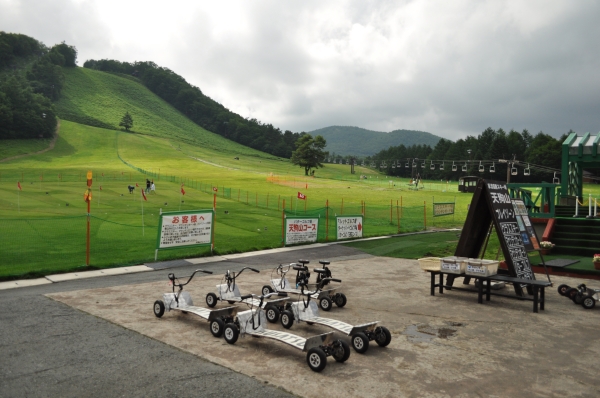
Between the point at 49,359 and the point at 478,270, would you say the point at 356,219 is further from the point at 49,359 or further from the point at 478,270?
the point at 49,359

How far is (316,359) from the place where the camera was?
25.3 feet

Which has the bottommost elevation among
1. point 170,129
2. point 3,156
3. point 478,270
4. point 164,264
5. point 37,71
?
point 164,264

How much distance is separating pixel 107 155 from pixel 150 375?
389 feet

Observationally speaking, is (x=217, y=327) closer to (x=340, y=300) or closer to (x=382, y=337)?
(x=382, y=337)

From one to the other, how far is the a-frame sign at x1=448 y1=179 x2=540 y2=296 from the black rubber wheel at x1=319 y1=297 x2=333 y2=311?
5072 mm

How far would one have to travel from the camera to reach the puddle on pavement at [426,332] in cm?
961

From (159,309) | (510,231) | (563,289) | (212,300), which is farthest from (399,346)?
(563,289)

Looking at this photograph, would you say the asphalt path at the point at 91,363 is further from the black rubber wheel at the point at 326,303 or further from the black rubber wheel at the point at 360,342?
the black rubber wheel at the point at 326,303

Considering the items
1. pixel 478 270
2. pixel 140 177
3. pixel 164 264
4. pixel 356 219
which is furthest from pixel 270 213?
pixel 140 177

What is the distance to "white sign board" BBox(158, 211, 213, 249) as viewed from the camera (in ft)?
65.3

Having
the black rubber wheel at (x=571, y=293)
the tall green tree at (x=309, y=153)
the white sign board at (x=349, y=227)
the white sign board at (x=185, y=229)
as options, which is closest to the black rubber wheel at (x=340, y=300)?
the black rubber wheel at (x=571, y=293)

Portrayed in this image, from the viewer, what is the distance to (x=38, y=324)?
33.4 ft

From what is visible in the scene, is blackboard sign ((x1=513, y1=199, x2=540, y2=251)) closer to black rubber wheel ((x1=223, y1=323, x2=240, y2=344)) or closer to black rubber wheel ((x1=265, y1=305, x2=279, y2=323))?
black rubber wheel ((x1=265, y1=305, x2=279, y2=323))

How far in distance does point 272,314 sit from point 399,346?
2.94m
